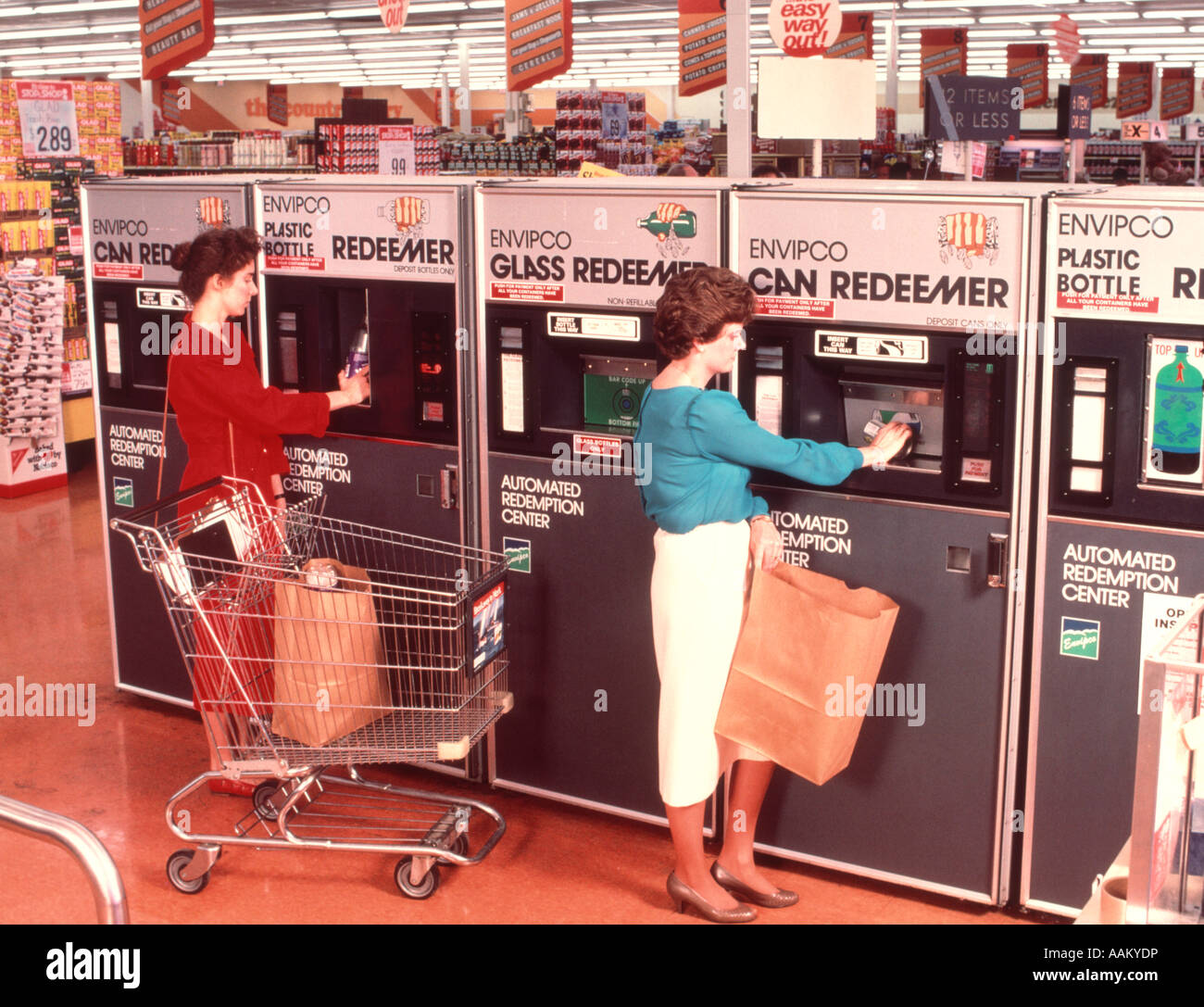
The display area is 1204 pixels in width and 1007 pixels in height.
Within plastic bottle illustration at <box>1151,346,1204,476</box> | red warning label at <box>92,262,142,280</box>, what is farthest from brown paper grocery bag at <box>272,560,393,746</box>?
plastic bottle illustration at <box>1151,346,1204,476</box>

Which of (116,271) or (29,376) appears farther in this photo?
(29,376)

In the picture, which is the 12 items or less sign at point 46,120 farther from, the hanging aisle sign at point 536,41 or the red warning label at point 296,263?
the red warning label at point 296,263

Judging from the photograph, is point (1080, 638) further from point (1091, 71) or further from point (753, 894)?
point (1091, 71)

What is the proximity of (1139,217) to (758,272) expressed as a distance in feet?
3.27

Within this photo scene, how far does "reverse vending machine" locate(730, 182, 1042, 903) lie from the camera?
3.42 metres

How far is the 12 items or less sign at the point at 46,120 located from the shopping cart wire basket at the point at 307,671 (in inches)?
265

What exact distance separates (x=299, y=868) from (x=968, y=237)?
264 centimetres

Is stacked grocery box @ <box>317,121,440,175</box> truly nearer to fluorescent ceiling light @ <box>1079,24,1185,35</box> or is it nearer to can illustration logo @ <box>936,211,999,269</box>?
can illustration logo @ <box>936,211,999,269</box>

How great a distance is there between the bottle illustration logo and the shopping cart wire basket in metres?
1.05

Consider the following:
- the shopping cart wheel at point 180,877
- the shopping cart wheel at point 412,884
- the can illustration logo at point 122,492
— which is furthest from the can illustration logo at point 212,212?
the shopping cart wheel at point 412,884

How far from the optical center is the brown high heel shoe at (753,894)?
12.3 feet

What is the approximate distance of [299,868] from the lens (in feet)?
13.2

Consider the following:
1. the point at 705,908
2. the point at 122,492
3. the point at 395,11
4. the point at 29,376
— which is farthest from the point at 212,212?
the point at 395,11
